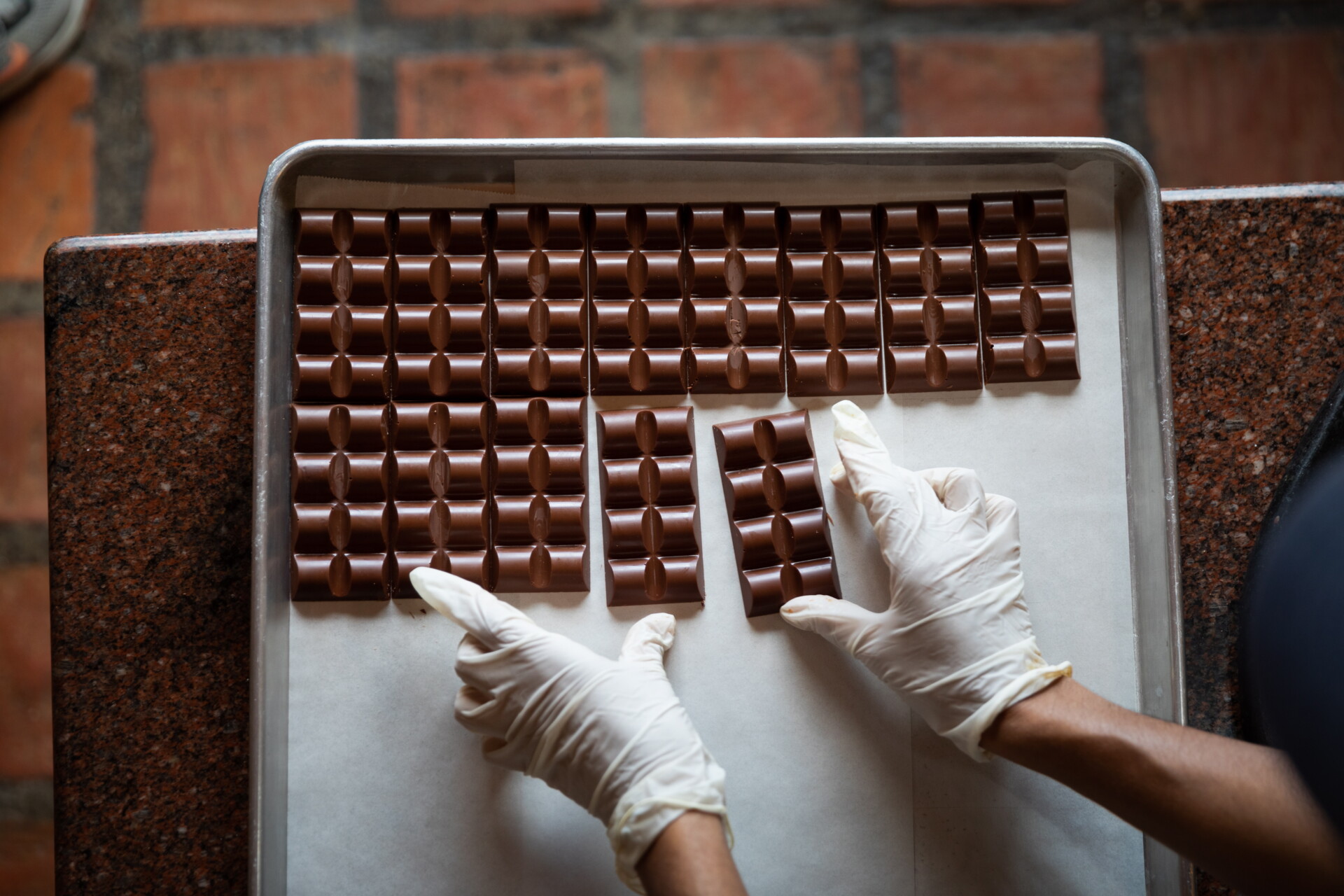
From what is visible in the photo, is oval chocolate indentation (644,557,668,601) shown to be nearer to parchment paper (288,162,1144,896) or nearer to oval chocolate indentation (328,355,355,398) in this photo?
parchment paper (288,162,1144,896)

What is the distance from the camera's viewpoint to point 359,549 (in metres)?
1.10

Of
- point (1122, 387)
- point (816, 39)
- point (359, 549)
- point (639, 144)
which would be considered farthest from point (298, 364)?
point (1122, 387)

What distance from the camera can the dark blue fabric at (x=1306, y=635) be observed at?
2.80 ft

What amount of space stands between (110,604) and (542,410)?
0.64m

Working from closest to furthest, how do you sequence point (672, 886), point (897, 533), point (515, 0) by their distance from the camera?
point (672, 886), point (897, 533), point (515, 0)

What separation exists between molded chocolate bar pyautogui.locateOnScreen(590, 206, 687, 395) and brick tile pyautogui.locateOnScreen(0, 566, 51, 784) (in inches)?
42.5

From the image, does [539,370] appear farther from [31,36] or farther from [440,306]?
[31,36]

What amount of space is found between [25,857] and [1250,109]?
245 centimetres

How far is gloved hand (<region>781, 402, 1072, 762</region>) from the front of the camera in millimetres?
1046

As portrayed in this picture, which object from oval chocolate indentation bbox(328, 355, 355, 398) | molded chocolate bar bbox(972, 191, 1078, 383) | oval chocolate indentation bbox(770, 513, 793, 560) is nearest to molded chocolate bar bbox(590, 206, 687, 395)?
oval chocolate indentation bbox(770, 513, 793, 560)

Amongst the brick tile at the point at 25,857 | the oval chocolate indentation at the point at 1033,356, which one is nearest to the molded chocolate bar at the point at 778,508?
the oval chocolate indentation at the point at 1033,356

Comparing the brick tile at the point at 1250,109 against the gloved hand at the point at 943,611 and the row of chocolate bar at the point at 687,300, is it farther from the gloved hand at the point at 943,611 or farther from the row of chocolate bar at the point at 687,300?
the gloved hand at the point at 943,611

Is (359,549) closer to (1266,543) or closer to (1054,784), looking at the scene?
(1054,784)

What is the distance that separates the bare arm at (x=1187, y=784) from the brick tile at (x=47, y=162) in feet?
5.48
